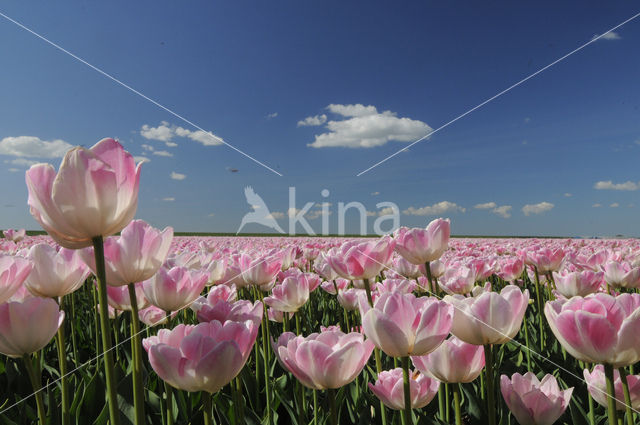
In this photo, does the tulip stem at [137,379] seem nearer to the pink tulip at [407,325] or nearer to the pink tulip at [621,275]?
the pink tulip at [407,325]

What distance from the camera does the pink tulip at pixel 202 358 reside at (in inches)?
43.2

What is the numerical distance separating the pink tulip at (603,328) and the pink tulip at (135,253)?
1317 mm

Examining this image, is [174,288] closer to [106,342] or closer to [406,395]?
[106,342]

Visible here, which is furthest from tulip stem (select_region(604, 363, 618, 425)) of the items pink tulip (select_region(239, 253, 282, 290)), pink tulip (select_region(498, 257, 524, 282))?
pink tulip (select_region(498, 257, 524, 282))

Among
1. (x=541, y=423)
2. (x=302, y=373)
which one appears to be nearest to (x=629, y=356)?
(x=541, y=423)

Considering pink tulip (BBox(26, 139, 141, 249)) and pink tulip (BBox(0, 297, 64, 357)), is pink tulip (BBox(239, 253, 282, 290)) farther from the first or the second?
pink tulip (BBox(26, 139, 141, 249))

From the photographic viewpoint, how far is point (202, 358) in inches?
42.8

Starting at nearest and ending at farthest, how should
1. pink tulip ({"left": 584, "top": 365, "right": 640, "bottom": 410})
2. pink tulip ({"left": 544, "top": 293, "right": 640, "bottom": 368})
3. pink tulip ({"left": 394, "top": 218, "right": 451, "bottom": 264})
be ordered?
1. pink tulip ({"left": 544, "top": 293, "right": 640, "bottom": 368})
2. pink tulip ({"left": 584, "top": 365, "right": 640, "bottom": 410})
3. pink tulip ({"left": 394, "top": 218, "right": 451, "bottom": 264})

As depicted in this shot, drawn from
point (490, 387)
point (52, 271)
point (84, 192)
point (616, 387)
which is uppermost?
point (84, 192)

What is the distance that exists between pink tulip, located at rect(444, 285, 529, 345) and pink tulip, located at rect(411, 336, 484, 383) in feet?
0.31

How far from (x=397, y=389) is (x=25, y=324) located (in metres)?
1.26

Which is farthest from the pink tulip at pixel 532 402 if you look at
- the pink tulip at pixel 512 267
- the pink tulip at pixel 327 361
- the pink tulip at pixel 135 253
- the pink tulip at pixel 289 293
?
the pink tulip at pixel 512 267

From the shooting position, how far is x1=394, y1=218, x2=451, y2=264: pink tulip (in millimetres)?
2340

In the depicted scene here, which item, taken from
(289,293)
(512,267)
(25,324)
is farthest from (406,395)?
(512,267)
